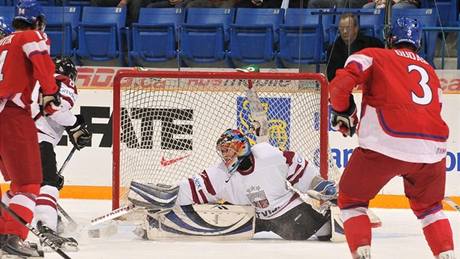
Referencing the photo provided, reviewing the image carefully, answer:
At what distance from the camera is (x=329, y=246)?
5.89m

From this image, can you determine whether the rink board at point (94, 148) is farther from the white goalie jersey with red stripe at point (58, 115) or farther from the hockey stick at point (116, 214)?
the hockey stick at point (116, 214)

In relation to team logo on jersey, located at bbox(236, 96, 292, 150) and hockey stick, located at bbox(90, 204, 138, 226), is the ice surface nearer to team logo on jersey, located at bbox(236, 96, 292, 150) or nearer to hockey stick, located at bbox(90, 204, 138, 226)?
hockey stick, located at bbox(90, 204, 138, 226)

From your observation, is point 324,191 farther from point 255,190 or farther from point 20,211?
point 20,211

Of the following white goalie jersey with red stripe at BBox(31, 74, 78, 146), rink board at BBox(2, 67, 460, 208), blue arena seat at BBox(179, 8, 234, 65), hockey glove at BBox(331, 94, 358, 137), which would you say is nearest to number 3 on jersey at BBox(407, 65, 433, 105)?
hockey glove at BBox(331, 94, 358, 137)

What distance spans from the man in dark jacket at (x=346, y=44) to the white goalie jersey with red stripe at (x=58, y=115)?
2033 mm

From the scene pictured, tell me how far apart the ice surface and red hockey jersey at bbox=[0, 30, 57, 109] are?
85 centimetres

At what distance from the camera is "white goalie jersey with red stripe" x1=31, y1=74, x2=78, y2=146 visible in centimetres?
582

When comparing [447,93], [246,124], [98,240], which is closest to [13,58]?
[98,240]

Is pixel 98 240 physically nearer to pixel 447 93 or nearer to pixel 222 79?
pixel 222 79

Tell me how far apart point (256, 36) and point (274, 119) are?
42.0 inches

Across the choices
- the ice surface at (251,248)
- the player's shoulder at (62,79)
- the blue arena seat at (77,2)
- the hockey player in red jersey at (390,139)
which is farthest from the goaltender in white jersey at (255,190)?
the blue arena seat at (77,2)

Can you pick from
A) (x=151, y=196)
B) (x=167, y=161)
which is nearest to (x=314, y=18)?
(x=167, y=161)

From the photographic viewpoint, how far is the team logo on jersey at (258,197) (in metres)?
6.03

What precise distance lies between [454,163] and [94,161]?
2418 mm
